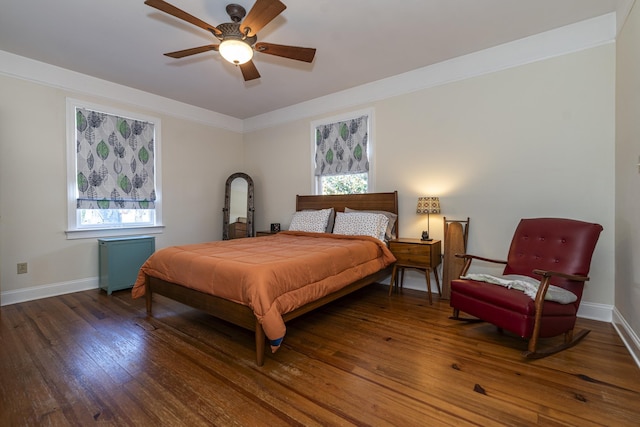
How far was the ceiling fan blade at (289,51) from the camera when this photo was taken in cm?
245

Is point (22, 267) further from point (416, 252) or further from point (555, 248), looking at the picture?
point (555, 248)

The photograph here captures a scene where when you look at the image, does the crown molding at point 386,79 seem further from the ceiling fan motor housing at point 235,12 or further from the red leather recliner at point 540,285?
the ceiling fan motor housing at point 235,12

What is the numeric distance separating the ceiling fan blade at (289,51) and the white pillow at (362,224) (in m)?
1.92

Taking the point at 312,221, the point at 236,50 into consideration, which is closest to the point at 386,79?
the point at 312,221

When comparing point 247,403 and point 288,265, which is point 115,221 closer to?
point 288,265

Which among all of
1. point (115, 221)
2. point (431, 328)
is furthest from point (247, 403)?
point (115, 221)

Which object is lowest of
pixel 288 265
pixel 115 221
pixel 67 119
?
pixel 288 265

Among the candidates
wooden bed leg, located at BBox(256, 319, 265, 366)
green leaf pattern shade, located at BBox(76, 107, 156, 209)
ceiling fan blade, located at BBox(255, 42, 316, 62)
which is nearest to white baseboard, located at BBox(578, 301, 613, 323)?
wooden bed leg, located at BBox(256, 319, 265, 366)

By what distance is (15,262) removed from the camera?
3312 millimetres

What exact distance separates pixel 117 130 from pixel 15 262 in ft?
6.52

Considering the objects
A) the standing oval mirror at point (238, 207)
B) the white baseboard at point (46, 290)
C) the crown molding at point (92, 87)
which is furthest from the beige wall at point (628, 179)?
the white baseboard at point (46, 290)

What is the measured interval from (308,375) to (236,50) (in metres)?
2.47

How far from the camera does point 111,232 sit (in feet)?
13.3

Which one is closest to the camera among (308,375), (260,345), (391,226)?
(308,375)
